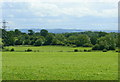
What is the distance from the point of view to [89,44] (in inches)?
3219

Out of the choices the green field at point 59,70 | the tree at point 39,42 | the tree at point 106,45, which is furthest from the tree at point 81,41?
the green field at point 59,70

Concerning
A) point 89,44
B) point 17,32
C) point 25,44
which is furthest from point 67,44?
point 17,32

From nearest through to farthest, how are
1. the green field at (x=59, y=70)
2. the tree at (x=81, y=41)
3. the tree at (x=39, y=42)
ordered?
1. the green field at (x=59, y=70)
2. the tree at (x=39, y=42)
3. the tree at (x=81, y=41)

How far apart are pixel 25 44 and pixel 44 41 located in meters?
7.54

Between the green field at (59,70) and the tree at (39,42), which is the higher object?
the green field at (59,70)

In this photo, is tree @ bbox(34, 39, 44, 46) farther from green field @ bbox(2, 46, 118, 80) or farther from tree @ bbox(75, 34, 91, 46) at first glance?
green field @ bbox(2, 46, 118, 80)

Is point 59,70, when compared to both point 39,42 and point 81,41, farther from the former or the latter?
point 81,41

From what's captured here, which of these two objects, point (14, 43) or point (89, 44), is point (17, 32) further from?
point (89, 44)

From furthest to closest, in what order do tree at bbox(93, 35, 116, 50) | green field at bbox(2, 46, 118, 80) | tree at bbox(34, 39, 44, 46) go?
tree at bbox(34, 39, 44, 46), tree at bbox(93, 35, 116, 50), green field at bbox(2, 46, 118, 80)

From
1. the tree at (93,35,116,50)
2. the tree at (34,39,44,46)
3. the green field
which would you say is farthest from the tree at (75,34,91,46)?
the green field

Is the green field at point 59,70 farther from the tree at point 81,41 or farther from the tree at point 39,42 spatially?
the tree at point 81,41

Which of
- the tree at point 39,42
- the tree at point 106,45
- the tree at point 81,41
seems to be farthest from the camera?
the tree at point 81,41

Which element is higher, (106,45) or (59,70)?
(59,70)

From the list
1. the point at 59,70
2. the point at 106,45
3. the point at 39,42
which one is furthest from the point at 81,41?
the point at 59,70
